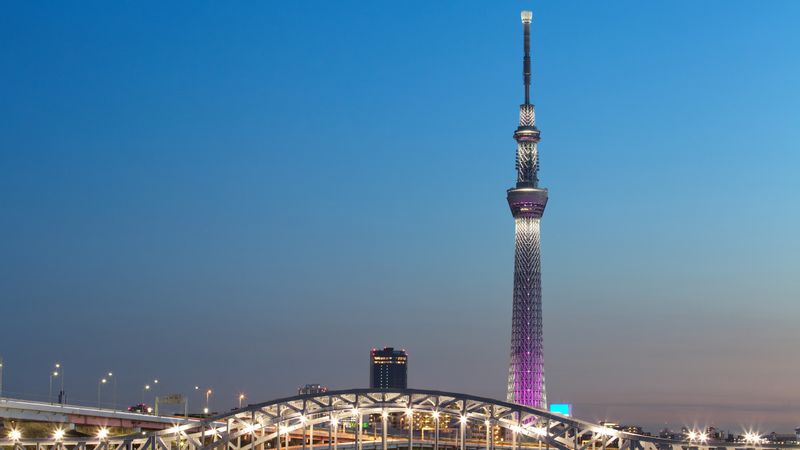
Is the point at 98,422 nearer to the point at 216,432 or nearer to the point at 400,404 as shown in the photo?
the point at 216,432

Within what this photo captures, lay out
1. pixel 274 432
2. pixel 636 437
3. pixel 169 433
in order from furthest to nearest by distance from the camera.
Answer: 1. pixel 274 432
2. pixel 169 433
3. pixel 636 437

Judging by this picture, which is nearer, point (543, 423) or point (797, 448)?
point (797, 448)

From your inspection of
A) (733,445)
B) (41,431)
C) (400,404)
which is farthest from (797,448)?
(41,431)

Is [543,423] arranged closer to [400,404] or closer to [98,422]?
[400,404]

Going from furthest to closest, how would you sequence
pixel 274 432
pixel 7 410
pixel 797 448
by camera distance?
pixel 7 410
pixel 274 432
pixel 797 448

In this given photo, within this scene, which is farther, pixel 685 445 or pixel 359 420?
pixel 359 420

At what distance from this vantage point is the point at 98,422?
577ft

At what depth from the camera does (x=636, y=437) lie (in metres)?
122

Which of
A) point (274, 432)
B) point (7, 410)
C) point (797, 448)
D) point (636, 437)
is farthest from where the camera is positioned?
point (7, 410)

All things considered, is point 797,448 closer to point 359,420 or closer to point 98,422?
point 359,420

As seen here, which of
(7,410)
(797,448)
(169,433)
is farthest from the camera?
(7,410)

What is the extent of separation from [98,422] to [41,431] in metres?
10.2

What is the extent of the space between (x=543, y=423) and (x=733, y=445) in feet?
68.0

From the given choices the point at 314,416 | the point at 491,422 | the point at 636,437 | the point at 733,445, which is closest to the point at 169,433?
the point at 314,416
